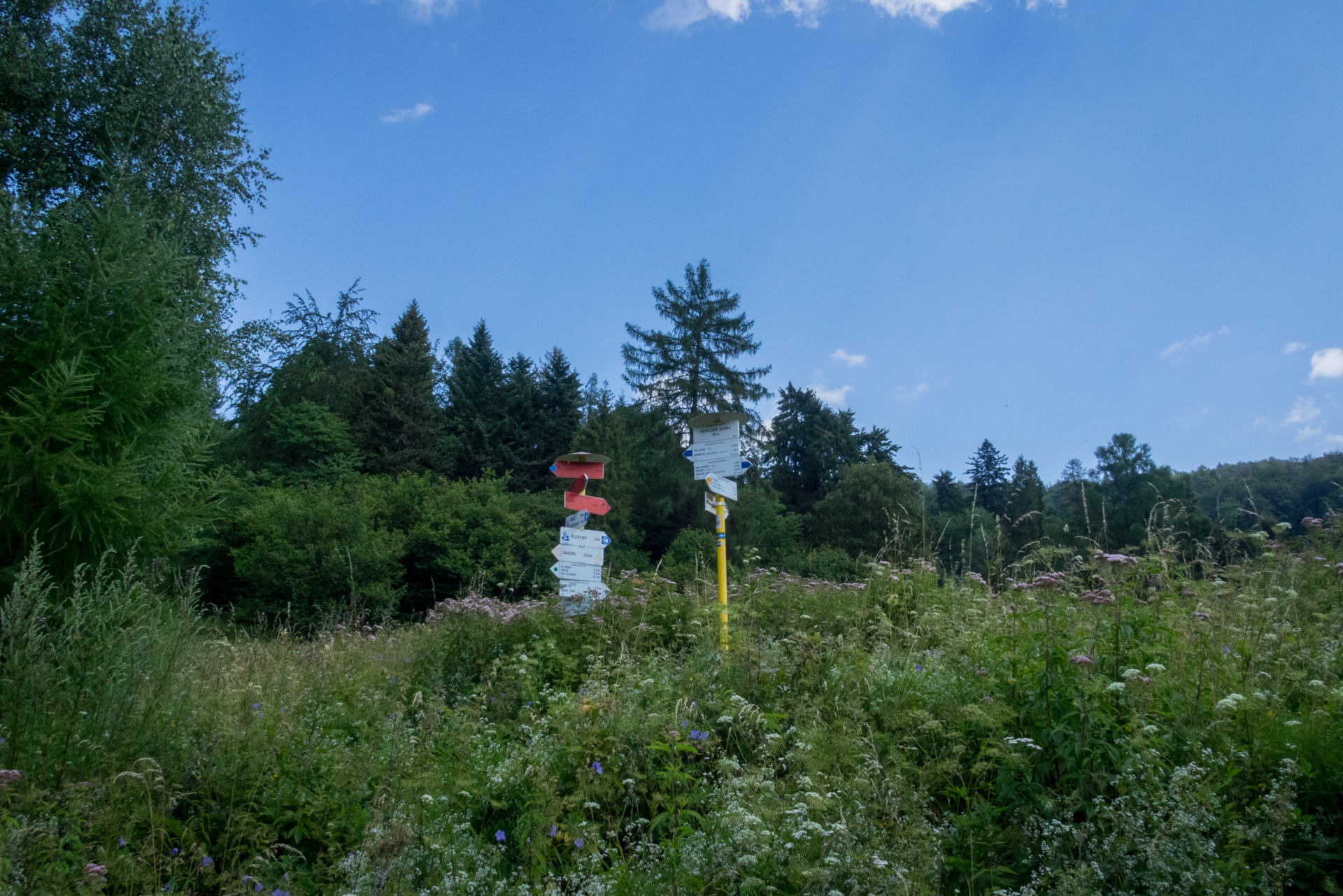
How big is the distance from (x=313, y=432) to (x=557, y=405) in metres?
12.3

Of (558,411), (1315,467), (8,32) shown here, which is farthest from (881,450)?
(8,32)

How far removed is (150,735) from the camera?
317cm

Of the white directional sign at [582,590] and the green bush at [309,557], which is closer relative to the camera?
the white directional sign at [582,590]

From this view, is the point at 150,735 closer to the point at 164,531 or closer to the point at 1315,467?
the point at 164,531

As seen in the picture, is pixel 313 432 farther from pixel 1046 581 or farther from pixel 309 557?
pixel 1046 581

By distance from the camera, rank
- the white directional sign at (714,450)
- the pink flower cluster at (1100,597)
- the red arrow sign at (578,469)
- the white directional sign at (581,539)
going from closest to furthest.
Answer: the pink flower cluster at (1100,597)
the white directional sign at (714,450)
the white directional sign at (581,539)
the red arrow sign at (578,469)

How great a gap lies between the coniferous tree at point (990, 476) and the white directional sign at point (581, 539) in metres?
34.3

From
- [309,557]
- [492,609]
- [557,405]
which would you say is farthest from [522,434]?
[492,609]

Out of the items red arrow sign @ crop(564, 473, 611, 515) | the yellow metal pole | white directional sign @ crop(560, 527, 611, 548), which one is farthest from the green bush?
the yellow metal pole

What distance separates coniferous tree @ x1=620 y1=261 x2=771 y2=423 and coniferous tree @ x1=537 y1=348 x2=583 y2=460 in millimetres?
4795

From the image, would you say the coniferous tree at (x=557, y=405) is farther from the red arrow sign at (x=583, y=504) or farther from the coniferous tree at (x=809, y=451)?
the red arrow sign at (x=583, y=504)

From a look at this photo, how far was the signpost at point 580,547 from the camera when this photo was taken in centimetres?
632

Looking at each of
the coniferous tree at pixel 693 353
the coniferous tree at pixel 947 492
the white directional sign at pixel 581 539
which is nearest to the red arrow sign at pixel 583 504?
the white directional sign at pixel 581 539

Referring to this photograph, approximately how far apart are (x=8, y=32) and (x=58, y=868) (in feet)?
51.4
